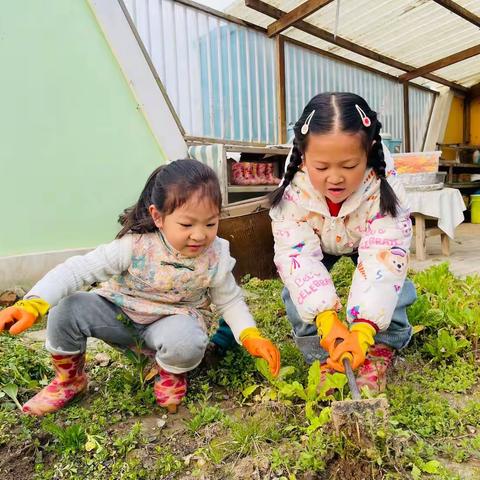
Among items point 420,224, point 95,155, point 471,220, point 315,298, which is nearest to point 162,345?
point 315,298

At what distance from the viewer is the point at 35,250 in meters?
3.64

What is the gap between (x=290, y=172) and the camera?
1888mm

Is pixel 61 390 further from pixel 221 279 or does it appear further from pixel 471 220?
pixel 471 220

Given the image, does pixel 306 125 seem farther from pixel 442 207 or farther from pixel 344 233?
pixel 442 207

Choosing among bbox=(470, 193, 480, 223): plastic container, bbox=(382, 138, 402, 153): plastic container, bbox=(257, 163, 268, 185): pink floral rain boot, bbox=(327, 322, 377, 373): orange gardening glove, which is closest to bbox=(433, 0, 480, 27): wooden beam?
bbox=(382, 138, 402, 153): plastic container

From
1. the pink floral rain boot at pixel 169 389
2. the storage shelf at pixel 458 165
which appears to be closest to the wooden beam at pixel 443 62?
the storage shelf at pixel 458 165

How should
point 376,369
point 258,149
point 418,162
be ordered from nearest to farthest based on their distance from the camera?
point 376,369, point 418,162, point 258,149

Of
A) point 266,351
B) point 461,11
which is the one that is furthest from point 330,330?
point 461,11

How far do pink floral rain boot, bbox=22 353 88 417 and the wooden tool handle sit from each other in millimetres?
1006

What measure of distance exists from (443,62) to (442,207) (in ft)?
15.1

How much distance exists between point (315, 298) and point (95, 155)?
287cm

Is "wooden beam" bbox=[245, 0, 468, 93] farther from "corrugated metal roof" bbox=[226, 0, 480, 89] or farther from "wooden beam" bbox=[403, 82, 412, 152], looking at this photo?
"wooden beam" bbox=[403, 82, 412, 152]

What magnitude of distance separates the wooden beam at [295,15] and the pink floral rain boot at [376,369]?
181 inches

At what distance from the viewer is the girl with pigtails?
1.55m
